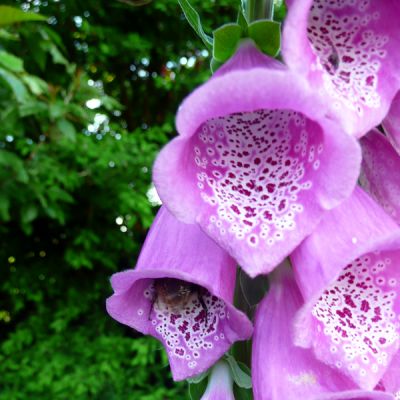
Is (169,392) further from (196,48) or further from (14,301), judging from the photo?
(196,48)

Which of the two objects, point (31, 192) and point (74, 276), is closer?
point (31, 192)

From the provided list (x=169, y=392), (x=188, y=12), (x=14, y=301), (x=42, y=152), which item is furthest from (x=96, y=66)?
(x=188, y=12)

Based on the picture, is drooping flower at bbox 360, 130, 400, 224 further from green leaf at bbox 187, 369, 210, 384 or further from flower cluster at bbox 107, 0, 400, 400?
green leaf at bbox 187, 369, 210, 384

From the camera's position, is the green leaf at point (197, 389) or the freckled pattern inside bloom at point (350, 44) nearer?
the freckled pattern inside bloom at point (350, 44)

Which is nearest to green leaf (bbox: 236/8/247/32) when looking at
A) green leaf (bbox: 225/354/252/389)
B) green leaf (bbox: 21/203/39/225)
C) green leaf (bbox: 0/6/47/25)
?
green leaf (bbox: 225/354/252/389)

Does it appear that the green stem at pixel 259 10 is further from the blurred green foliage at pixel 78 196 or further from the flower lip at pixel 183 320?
the blurred green foliage at pixel 78 196

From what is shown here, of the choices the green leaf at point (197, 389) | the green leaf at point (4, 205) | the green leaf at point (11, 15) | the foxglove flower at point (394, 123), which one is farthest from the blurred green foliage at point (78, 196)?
the foxglove flower at point (394, 123)

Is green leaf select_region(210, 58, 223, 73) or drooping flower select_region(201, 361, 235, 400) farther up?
green leaf select_region(210, 58, 223, 73)
